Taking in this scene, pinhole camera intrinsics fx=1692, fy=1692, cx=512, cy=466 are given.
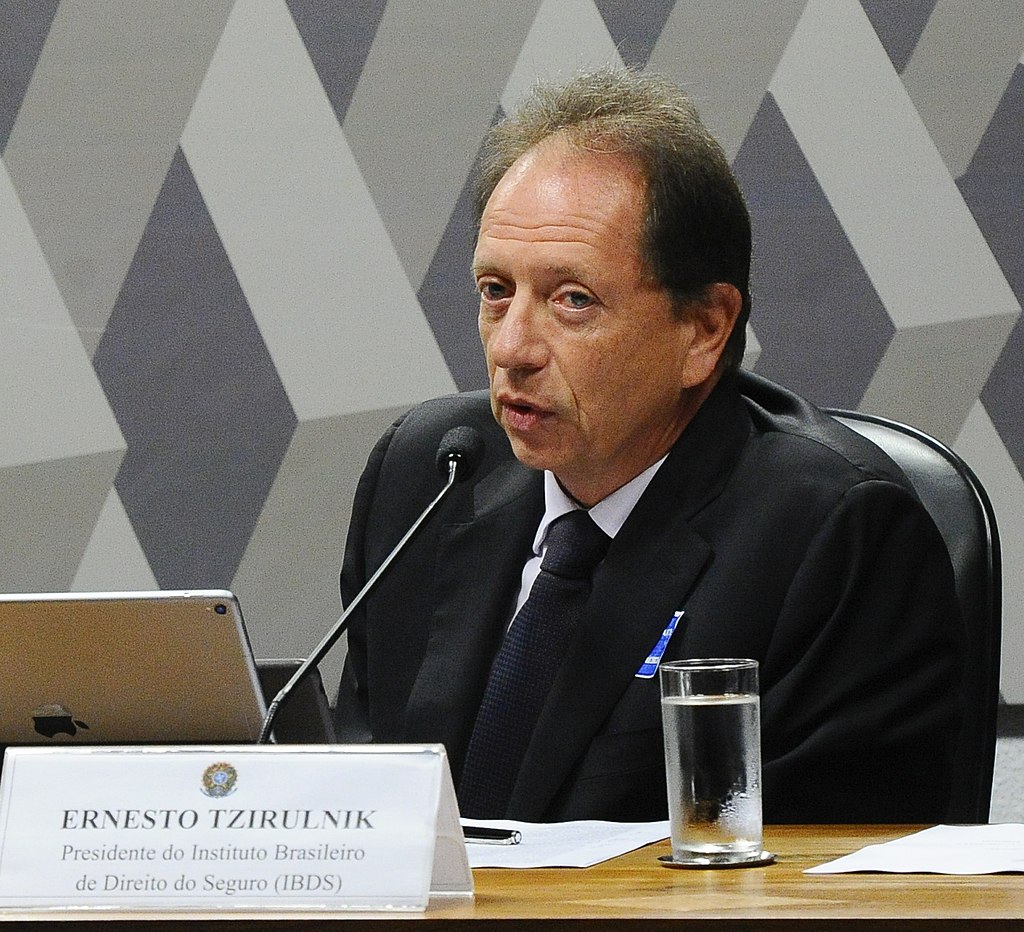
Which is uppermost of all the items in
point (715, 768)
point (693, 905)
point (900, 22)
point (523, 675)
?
point (900, 22)

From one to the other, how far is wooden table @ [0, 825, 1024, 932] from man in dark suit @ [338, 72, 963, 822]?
0.48m

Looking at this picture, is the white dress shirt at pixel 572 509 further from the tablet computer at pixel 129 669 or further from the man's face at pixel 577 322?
the tablet computer at pixel 129 669

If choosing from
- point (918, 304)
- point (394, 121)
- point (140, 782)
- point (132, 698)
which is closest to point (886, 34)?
point (918, 304)

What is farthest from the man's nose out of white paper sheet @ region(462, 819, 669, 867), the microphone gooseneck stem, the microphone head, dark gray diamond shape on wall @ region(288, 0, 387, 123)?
dark gray diamond shape on wall @ region(288, 0, 387, 123)

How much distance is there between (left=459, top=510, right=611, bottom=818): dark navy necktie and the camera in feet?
5.32

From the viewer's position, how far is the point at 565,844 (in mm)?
1193

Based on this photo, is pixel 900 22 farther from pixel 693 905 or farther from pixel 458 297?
pixel 693 905

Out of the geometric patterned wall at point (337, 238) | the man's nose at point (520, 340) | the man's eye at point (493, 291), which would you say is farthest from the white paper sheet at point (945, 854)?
the geometric patterned wall at point (337, 238)

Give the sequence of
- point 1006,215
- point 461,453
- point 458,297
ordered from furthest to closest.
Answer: point 458,297 < point 1006,215 < point 461,453

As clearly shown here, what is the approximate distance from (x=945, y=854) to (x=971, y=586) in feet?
2.10

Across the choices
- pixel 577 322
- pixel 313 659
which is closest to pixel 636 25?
pixel 577 322

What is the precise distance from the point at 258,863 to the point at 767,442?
39.1 inches

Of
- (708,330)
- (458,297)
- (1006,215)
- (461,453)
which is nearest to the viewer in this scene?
(461,453)

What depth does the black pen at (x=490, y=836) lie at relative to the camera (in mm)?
1216
